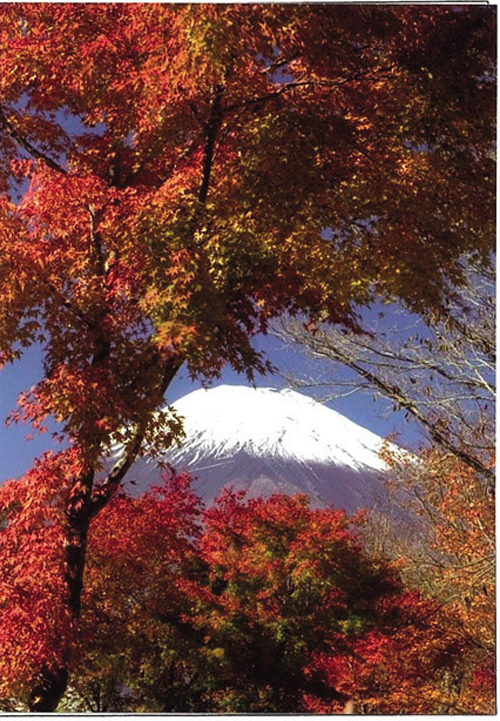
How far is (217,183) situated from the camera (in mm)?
4078

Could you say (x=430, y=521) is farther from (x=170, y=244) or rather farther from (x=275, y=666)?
(x=170, y=244)

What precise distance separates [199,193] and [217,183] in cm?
12

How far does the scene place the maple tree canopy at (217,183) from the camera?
3.88 m

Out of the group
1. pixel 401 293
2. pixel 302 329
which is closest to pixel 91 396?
→ pixel 302 329

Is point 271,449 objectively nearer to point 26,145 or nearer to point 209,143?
point 209,143

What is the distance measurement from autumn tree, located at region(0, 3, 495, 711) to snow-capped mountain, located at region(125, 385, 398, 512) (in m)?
0.23

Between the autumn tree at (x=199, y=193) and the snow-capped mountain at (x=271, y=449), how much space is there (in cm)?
23

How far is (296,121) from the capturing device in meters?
4.11

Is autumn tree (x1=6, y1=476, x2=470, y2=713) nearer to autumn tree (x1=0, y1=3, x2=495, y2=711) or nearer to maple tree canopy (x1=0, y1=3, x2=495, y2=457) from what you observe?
autumn tree (x1=0, y1=3, x2=495, y2=711)

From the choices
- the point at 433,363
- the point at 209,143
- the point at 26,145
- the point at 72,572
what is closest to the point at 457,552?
the point at 433,363

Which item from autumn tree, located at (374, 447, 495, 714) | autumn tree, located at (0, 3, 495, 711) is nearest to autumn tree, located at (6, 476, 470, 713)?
autumn tree, located at (374, 447, 495, 714)

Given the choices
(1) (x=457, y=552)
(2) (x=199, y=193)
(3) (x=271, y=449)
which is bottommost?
(1) (x=457, y=552)

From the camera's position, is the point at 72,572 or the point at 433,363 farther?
the point at 433,363

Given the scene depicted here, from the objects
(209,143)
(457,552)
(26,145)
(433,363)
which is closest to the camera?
(209,143)
